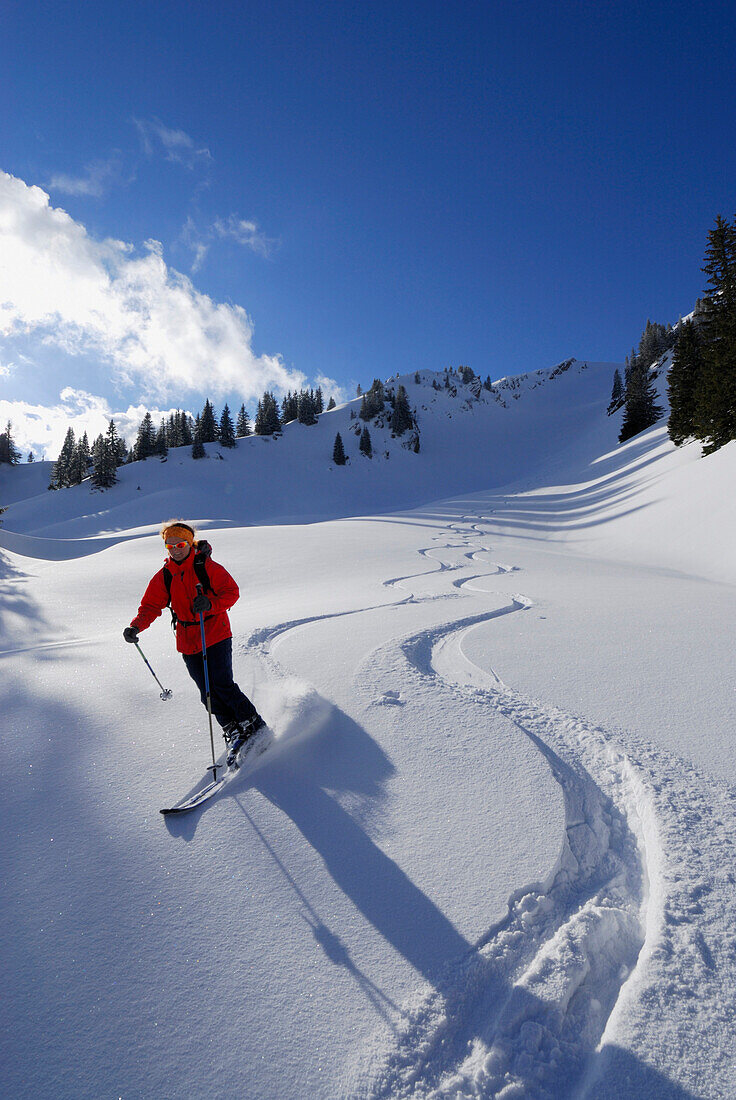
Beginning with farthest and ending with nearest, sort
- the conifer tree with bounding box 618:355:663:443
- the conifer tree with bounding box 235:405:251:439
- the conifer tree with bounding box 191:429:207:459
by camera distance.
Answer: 1. the conifer tree with bounding box 235:405:251:439
2. the conifer tree with bounding box 191:429:207:459
3. the conifer tree with bounding box 618:355:663:443

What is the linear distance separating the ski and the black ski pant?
0.82 feet

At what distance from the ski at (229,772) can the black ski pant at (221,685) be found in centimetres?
25

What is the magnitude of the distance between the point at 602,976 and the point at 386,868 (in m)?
1.10

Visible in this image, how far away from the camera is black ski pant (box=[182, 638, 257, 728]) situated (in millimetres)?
3984

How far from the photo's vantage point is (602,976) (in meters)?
2.00

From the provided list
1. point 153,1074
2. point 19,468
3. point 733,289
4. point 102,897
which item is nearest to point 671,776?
point 153,1074

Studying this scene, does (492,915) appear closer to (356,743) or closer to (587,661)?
(356,743)

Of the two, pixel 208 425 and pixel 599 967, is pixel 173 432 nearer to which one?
pixel 208 425

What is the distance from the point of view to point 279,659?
5.55 metres

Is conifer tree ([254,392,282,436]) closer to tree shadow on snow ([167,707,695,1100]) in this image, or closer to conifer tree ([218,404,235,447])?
conifer tree ([218,404,235,447])

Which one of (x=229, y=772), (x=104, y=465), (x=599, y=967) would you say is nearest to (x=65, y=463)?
(x=104, y=465)

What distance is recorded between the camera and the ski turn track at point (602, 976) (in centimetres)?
163

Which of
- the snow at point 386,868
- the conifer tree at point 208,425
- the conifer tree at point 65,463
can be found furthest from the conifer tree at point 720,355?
the conifer tree at point 65,463

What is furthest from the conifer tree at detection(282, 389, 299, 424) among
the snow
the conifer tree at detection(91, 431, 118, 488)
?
the snow
